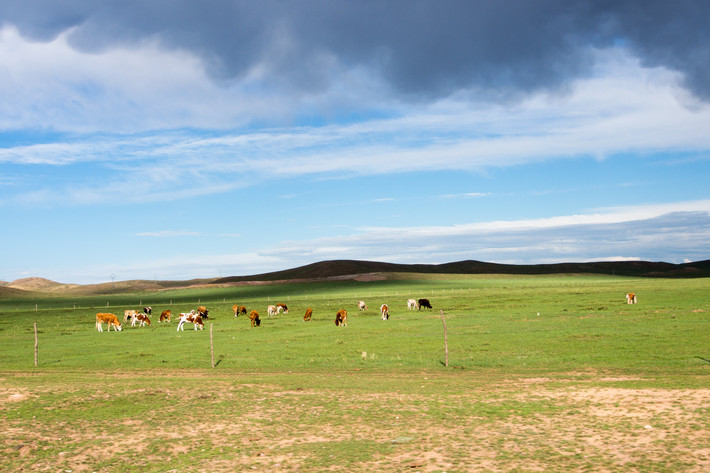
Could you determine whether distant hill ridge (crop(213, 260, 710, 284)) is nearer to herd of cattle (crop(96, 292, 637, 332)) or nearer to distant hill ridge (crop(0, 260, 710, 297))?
distant hill ridge (crop(0, 260, 710, 297))

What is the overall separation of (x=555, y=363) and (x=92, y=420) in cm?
1884

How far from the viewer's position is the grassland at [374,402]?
38.4ft

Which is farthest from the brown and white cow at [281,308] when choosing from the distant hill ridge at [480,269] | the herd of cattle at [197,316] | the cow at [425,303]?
the distant hill ridge at [480,269]

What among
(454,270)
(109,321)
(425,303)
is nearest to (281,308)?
(425,303)

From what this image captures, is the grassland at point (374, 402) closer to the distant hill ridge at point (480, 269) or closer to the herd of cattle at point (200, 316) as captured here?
the herd of cattle at point (200, 316)

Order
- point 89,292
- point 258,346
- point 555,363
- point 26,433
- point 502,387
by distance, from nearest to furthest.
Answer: point 26,433 < point 502,387 < point 555,363 < point 258,346 < point 89,292

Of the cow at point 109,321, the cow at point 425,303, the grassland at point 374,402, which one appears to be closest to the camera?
the grassland at point 374,402

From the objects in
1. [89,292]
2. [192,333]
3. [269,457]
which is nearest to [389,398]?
[269,457]

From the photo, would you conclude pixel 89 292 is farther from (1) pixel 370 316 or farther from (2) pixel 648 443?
(2) pixel 648 443

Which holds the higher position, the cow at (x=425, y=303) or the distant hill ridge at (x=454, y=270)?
the distant hill ridge at (x=454, y=270)

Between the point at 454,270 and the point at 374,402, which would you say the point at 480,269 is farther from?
the point at 374,402

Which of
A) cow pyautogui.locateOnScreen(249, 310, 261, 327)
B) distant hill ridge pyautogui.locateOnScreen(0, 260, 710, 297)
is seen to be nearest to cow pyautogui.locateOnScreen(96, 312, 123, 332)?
cow pyautogui.locateOnScreen(249, 310, 261, 327)

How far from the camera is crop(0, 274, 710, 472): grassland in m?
11.7

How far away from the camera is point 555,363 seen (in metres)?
25.5
